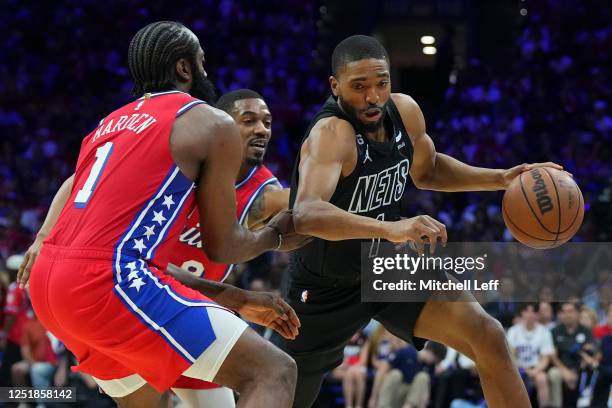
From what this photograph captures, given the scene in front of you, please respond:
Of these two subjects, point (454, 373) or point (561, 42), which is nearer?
point (454, 373)

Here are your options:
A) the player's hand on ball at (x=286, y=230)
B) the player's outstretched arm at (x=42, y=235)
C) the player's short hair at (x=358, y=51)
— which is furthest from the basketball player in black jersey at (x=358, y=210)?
the player's outstretched arm at (x=42, y=235)

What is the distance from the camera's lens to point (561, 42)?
1499 cm

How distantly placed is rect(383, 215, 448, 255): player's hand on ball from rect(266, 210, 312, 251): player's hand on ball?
0.40 metres

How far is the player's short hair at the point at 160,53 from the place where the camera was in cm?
335

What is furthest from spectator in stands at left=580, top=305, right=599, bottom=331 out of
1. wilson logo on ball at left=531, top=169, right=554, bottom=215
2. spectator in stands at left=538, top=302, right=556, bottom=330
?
wilson logo on ball at left=531, top=169, right=554, bottom=215

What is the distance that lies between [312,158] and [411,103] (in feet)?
2.54

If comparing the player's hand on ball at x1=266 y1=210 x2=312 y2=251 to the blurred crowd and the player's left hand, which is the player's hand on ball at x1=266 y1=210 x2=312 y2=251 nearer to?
the player's left hand

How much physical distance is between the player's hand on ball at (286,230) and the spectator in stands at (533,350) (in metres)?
4.52

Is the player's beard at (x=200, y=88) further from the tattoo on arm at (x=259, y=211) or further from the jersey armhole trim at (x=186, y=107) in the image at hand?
the tattoo on arm at (x=259, y=211)

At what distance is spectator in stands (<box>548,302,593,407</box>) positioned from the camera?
25.3 feet

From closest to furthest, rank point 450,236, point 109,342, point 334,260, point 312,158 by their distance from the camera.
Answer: point 109,342, point 312,158, point 334,260, point 450,236

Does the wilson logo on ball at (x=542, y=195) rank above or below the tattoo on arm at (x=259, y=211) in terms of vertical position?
above

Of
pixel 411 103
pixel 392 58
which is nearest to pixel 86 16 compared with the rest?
pixel 392 58

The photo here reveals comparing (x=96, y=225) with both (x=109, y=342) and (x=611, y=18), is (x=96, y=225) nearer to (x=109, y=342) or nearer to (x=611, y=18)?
(x=109, y=342)
